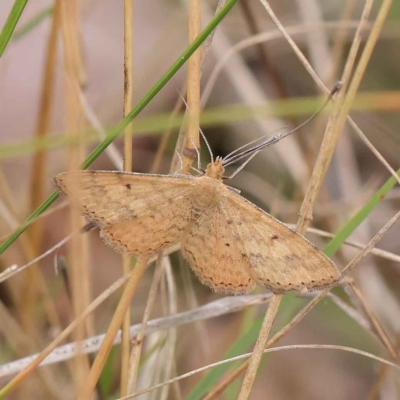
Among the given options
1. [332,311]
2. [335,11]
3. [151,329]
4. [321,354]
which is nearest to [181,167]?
[151,329]

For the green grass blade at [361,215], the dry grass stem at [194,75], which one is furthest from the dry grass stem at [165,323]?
the dry grass stem at [194,75]

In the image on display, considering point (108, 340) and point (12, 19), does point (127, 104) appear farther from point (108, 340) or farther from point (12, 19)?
point (108, 340)

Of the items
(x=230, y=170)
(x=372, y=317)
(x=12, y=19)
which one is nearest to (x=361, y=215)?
(x=372, y=317)

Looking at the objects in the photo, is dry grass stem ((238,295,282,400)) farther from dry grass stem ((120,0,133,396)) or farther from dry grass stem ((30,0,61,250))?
dry grass stem ((30,0,61,250))

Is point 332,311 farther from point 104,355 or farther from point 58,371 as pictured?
point 104,355

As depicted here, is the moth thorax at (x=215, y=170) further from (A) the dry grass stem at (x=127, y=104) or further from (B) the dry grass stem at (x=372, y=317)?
(B) the dry grass stem at (x=372, y=317)

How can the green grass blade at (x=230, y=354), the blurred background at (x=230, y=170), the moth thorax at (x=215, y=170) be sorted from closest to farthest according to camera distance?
the green grass blade at (x=230, y=354), the moth thorax at (x=215, y=170), the blurred background at (x=230, y=170)
